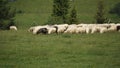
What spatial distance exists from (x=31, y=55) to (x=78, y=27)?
46.2ft

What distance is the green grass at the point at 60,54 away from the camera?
17.3 meters

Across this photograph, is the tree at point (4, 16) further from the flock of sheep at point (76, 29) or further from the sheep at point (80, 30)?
the sheep at point (80, 30)

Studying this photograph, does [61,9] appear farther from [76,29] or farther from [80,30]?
[80,30]

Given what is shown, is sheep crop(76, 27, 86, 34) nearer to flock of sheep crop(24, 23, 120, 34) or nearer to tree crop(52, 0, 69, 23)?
flock of sheep crop(24, 23, 120, 34)

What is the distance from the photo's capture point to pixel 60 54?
19906 mm

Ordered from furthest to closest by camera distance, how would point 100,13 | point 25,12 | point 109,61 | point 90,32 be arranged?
point 25,12 → point 100,13 → point 90,32 → point 109,61

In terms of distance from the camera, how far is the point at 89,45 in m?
22.9

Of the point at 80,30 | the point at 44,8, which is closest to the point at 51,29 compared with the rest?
the point at 80,30

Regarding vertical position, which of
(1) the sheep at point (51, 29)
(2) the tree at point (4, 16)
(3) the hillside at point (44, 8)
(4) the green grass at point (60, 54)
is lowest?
(3) the hillside at point (44, 8)

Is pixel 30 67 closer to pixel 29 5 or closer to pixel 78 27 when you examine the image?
pixel 78 27

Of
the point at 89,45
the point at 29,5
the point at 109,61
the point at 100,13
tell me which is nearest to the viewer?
the point at 109,61

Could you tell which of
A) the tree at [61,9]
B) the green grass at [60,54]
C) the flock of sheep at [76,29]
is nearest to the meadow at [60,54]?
the green grass at [60,54]

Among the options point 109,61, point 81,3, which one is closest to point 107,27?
point 109,61

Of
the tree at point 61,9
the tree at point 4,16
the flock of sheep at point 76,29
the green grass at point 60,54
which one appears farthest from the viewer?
the tree at point 4,16
